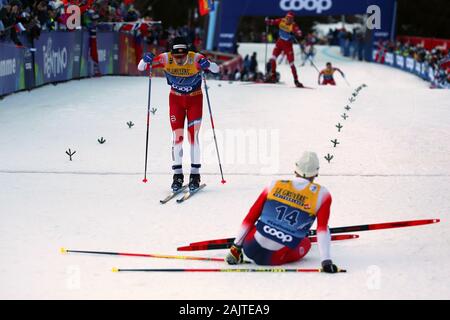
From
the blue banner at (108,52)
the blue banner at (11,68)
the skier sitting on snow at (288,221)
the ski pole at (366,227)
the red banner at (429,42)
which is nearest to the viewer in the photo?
the skier sitting on snow at (288,221)

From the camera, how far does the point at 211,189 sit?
10.5 m

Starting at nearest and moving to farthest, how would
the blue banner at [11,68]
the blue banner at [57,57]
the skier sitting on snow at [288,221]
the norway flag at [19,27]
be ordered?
the skier sitting on snow at [288,221]
the blue banner at [11,68]
the norway flag at [19,27]
the blue banner at [57,57]

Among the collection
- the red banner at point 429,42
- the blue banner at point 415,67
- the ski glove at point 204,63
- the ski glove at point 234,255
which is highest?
the ski glove at point 204,63

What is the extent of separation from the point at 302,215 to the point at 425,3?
58.2 metres

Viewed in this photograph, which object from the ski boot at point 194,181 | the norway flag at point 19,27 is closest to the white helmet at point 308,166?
the ski boot at point 194,181

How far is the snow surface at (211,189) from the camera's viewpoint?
6566 millimetres

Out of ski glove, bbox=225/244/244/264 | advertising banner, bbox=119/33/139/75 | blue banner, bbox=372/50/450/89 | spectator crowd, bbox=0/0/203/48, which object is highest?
spectator crowd, bbox=0/0/203/48

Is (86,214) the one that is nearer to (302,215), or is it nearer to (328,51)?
(302,215)

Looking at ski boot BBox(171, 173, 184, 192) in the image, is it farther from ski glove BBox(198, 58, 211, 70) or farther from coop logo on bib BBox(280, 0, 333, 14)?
coop logo on bib BBox(280, 0, 333, 14)

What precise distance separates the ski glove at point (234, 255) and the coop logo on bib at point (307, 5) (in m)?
37.7

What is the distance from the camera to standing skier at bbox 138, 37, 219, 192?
32.5ft

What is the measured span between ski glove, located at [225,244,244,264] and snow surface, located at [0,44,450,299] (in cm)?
23

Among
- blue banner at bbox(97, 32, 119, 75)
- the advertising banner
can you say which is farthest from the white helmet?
the advertising banner

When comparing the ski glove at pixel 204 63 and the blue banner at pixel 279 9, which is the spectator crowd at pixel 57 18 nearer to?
the ski glove at pixel 204 63
